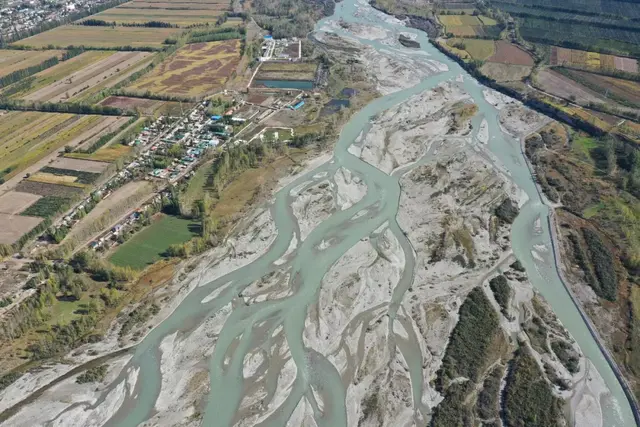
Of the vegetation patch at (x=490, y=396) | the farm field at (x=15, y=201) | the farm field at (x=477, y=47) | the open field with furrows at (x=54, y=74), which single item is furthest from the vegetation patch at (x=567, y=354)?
the open field with furrows at (x=54, y=74)

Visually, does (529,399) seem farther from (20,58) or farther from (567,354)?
(20,58)

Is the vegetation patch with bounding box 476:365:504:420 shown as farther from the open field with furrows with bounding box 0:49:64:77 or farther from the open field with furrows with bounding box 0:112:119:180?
the open field with furrows with bounding box 0:49:64:77

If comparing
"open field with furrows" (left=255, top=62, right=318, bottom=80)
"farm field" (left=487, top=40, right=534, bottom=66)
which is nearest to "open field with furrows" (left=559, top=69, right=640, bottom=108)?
"farm field" (left=487, top=40, right=534, bottom=66)

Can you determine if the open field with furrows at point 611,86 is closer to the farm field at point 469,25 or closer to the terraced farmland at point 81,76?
the farm field at point 469,25

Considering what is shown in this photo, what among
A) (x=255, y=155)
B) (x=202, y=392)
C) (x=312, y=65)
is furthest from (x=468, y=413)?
(x=312, y=65)

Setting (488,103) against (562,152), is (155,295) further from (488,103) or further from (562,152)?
(488,103)

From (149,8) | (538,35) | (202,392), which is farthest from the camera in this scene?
(149,8)
